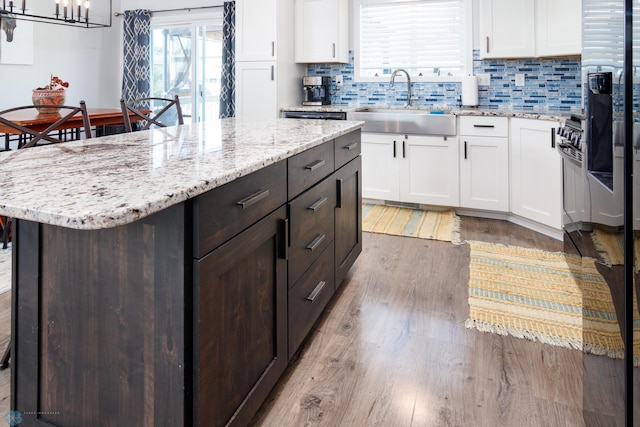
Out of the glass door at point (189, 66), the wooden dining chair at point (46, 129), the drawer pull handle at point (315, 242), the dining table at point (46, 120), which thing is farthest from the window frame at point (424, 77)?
the drawer pull handle at point (315, 242)

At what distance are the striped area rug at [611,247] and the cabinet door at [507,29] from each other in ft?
10.7

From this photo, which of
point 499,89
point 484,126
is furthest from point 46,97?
point 499,89

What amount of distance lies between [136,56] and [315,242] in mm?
4988

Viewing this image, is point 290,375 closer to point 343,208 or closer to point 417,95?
point 343,208

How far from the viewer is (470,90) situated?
4.15m

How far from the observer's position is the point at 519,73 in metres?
4.08

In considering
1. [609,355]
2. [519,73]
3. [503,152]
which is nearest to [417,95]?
[519,73]

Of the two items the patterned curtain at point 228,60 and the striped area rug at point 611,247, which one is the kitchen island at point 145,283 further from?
the patterned curtain at point 228,60

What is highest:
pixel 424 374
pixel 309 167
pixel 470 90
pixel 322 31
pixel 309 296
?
pixel 322 31

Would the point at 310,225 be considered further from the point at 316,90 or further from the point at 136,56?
the point at 136,56

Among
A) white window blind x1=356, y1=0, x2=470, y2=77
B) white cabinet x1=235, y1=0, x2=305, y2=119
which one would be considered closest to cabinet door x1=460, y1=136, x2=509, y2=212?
white window blind x1=356, y1=0, x2=470, y2=77

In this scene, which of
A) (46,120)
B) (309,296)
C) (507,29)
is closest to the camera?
(309,296)

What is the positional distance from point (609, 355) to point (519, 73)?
3766 millimetres

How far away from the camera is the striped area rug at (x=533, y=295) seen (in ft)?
4.21
